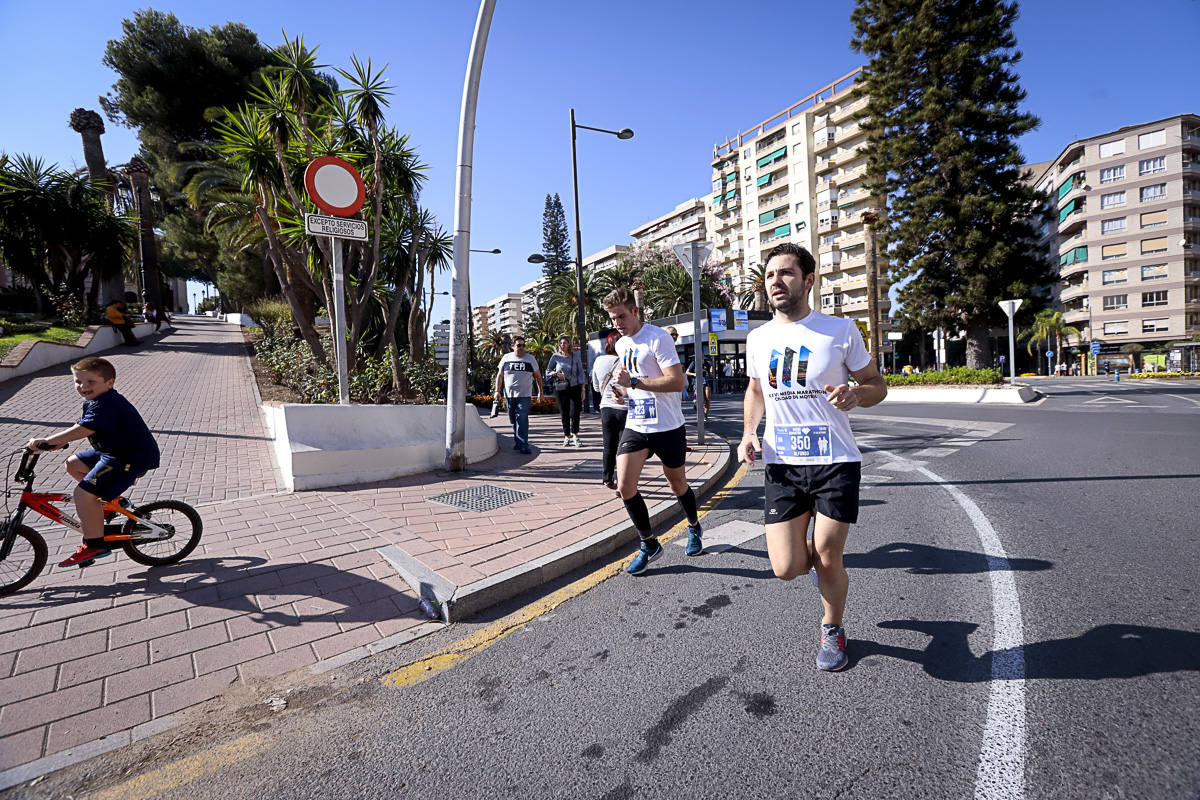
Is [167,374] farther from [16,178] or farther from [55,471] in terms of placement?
[16,178]

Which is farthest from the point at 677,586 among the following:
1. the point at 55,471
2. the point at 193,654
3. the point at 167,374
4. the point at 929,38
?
the point at 929,38

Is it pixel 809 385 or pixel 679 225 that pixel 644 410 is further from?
pixel 679 225

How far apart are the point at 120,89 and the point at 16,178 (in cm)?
1838

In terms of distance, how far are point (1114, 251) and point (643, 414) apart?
2648 inches

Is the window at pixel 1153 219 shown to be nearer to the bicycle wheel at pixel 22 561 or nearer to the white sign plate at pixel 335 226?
the white sign plate at pixel 335 226

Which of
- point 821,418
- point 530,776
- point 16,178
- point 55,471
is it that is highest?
point 16,178

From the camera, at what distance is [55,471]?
6598 millimetres

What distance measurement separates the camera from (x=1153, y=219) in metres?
48.7

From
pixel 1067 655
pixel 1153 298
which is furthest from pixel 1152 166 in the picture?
pixel 1067 655

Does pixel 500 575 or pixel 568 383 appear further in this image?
pixel 568 383

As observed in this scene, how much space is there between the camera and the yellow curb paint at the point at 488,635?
8.76ft

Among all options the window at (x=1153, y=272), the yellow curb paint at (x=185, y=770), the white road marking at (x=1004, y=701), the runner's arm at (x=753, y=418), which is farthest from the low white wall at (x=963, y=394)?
the window at (x=1153, y=272)

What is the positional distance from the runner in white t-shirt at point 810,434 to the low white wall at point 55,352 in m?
16.7

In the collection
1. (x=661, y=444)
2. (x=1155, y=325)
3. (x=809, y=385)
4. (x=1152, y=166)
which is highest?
(x=1152, y=166)
